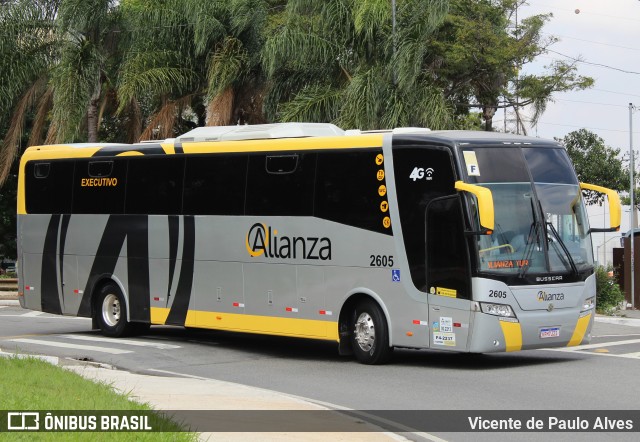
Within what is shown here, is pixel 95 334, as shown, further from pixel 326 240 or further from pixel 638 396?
pixel 638 396

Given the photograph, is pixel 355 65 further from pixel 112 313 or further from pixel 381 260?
pixel 381 260

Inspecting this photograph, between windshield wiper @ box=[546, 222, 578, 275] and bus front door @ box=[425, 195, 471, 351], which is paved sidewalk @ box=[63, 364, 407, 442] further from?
windshield wiper @ box=[546, 222, 578, 275]

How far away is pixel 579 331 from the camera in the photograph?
1680 cm

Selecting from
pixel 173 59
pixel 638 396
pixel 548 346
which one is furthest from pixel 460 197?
pixel 173 59

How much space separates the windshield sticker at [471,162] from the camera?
16109 millimetres

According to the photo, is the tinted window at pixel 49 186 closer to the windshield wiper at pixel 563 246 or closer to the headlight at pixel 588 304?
the windshield wiper at pixel 563 246

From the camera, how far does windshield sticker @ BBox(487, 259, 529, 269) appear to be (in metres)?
15.9

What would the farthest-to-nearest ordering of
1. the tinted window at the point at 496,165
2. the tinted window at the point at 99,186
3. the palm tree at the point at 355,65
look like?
the palm tree at the point at 355,65 < the tinted window at the point at 99,186 < the tinted window at the point at 496,165

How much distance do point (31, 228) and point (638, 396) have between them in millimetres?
13578

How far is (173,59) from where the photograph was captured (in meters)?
32.9

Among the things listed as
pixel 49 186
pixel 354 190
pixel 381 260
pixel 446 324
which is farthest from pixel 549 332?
pixel 49 186

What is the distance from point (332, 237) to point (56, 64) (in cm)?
1911

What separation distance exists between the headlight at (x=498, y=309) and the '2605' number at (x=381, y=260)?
171 cm

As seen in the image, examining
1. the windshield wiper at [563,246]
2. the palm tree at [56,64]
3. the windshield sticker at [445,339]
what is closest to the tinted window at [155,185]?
the windshield sticker at [445,339]
